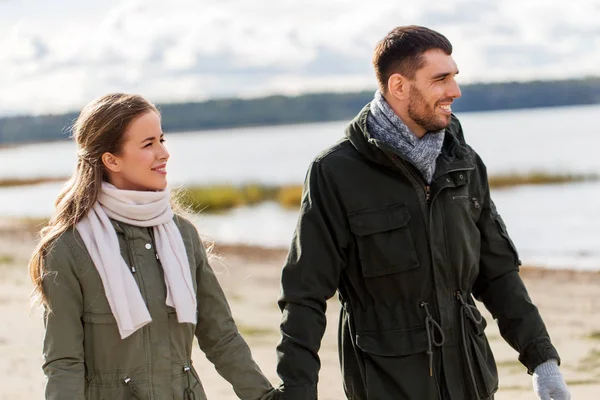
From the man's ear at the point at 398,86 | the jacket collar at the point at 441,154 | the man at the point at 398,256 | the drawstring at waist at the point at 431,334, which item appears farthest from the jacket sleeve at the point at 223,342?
the man's ear at the point at 398,86

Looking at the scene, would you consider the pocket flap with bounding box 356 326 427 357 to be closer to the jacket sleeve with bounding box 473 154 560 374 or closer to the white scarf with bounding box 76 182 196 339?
the jacket sleeve with bounding box 473 154 560 374

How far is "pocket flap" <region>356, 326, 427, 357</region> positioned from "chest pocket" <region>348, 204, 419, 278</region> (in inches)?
8.1

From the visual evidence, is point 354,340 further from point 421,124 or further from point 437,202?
point 421,124

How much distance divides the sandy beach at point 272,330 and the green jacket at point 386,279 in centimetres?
41

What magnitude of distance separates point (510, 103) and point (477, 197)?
117135mm

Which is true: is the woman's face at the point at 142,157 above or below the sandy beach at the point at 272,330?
above

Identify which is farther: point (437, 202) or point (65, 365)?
point (437, 202)

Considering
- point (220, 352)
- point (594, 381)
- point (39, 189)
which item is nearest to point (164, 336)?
point (220, 352)

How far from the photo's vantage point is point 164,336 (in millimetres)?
3303

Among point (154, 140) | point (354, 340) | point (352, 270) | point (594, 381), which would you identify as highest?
point (154, 140)

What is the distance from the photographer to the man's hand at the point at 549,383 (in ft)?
11.4

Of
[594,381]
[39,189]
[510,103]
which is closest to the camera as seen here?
[594,381]

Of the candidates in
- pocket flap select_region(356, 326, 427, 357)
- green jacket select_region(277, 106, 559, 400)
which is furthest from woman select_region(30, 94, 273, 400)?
pocket flap select_region(356, 326, 427, 357)

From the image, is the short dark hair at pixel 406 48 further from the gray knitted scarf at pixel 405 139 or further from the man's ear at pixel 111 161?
the man's ear at pixel 111 161
